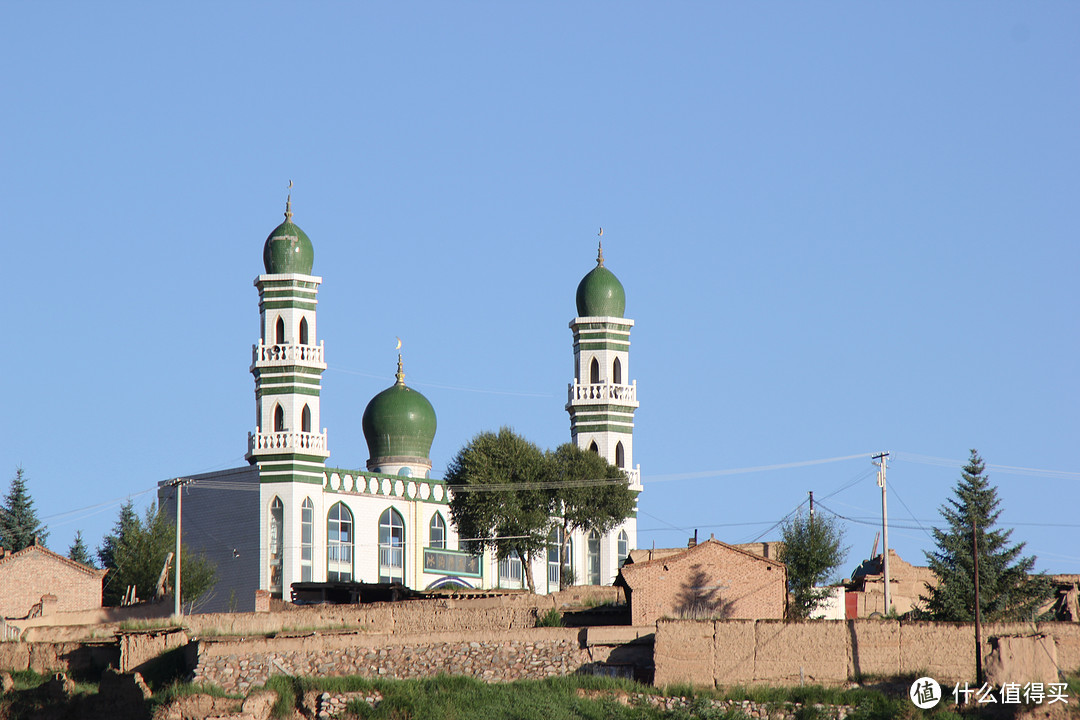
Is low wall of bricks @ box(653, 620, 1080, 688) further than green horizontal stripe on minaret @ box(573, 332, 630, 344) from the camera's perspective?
No

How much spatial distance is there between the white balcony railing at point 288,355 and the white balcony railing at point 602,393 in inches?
369

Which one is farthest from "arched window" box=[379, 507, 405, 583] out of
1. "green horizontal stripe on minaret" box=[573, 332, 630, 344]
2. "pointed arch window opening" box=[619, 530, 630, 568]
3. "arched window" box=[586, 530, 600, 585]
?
"green horizontal stripe on minaret" box=[573, 332, 630, 344]

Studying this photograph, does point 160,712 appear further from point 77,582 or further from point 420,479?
point 420,479

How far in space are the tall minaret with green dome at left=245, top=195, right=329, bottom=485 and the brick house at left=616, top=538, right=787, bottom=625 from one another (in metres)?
18.6

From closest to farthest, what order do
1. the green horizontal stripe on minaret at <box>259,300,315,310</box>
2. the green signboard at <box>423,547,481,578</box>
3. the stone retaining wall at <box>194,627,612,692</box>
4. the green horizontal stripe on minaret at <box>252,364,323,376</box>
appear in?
the stone retaining wall at <box>194,627,612,692</box>, the green horizontal stripe on minaret at <box>252,364,323,376</box>, the green horizontal stripe on minaret at <box>259,300,315,310</box>, the green signboard at <box>423,547,481,578</box>

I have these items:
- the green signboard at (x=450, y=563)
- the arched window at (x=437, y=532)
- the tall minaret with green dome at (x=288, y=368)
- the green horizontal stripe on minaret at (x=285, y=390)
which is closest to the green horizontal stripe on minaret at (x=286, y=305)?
the tall minaret with green dome at (x=288, y=368)

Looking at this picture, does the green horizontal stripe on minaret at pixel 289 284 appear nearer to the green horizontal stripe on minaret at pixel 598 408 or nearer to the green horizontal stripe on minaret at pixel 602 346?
the green horizontal stripe on minaret at pixel 602 346

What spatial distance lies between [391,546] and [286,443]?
4.92 m

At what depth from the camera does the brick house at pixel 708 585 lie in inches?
1923

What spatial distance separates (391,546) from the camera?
220 feet

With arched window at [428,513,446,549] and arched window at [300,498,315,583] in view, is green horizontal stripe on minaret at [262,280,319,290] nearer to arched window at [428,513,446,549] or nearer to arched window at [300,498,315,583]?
arched window at [300,498,315,583]

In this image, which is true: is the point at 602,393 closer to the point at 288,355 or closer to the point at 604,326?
the point at 604,326

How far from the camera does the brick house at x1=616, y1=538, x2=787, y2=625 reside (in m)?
48.8

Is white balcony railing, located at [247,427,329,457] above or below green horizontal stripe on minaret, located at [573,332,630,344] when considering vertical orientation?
below
